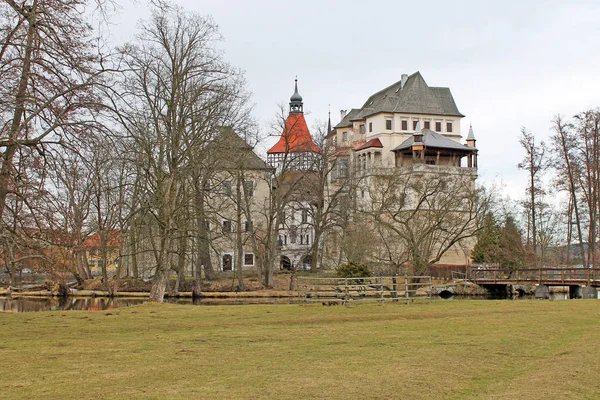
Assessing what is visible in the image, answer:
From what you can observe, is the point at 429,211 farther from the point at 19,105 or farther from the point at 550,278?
the point at 19,105

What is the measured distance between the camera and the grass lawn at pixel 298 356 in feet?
35.4

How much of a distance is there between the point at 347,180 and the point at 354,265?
76.4ft

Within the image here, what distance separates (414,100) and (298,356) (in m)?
75.1

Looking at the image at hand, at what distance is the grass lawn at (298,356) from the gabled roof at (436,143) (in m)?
54.2

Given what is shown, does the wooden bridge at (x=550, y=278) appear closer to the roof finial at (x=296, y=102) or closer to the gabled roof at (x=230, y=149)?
the gabled roof at (x=230, y=149)

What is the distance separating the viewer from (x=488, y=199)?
1993 inches

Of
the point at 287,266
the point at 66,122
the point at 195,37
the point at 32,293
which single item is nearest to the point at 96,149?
the point at 66,122

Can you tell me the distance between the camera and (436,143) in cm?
7769

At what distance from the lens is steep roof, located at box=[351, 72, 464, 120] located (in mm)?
85500

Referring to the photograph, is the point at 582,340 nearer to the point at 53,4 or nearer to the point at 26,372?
the point at 26,372

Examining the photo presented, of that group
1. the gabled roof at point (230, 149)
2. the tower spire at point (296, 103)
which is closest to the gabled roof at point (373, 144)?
the tower spire at point (296, 103)

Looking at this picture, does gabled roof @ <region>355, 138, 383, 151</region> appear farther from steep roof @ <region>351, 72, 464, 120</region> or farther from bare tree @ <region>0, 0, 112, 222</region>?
bare tree @ <region>0, 0, 112, 222</region>

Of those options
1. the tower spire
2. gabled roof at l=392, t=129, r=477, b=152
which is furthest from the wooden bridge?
the tower spire

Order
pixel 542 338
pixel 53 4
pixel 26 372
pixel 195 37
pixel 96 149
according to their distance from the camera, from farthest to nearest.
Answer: pixel 195 37 → pixel 542 338 → pixel 96 149 → pixel 53 4 → pixel 26 372
